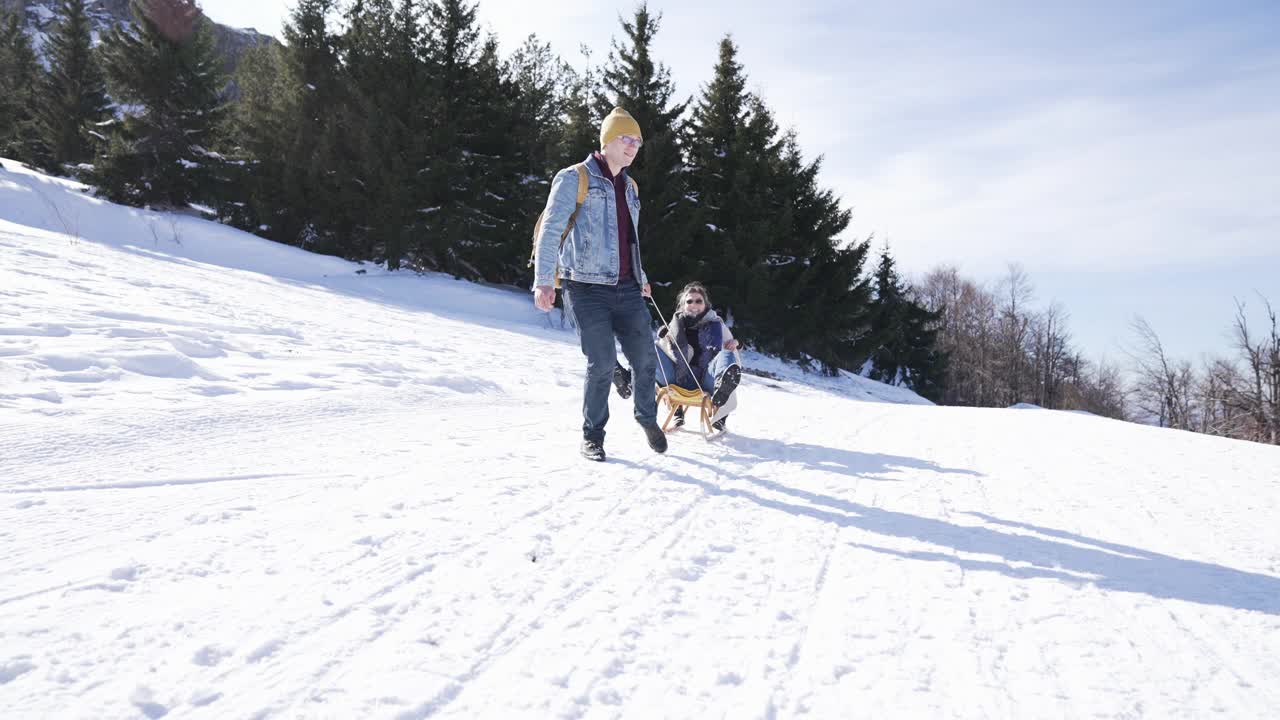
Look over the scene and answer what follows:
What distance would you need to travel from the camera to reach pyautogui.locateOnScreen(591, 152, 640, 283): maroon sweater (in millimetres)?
3986

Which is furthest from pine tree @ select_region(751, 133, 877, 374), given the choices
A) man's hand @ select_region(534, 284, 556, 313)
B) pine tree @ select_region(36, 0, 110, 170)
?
pine tree @ select_region(36, 0, 110, 170)

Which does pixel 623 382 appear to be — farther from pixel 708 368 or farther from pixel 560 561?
pixel 560 561

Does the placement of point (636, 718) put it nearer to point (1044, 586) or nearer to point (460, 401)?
point (1044, 586)

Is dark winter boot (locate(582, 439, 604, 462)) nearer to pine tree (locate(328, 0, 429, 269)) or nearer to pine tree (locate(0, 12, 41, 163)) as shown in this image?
pine tree (locate(328, 0, 429, 269))

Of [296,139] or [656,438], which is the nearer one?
[656,438]

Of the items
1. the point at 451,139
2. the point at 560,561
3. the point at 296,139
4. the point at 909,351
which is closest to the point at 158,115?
the point at 296,139

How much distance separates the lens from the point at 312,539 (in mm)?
2414

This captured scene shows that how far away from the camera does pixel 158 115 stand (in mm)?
18156

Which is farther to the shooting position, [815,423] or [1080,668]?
[815,423]

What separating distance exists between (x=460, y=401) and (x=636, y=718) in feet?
14.7

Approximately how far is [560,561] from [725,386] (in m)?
2.75

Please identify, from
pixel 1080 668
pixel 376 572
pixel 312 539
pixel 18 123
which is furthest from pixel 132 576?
pixel 18 123

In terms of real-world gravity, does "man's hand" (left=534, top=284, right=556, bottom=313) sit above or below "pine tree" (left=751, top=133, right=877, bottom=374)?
below

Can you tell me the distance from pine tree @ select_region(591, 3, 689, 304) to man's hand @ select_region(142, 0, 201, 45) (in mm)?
12392
